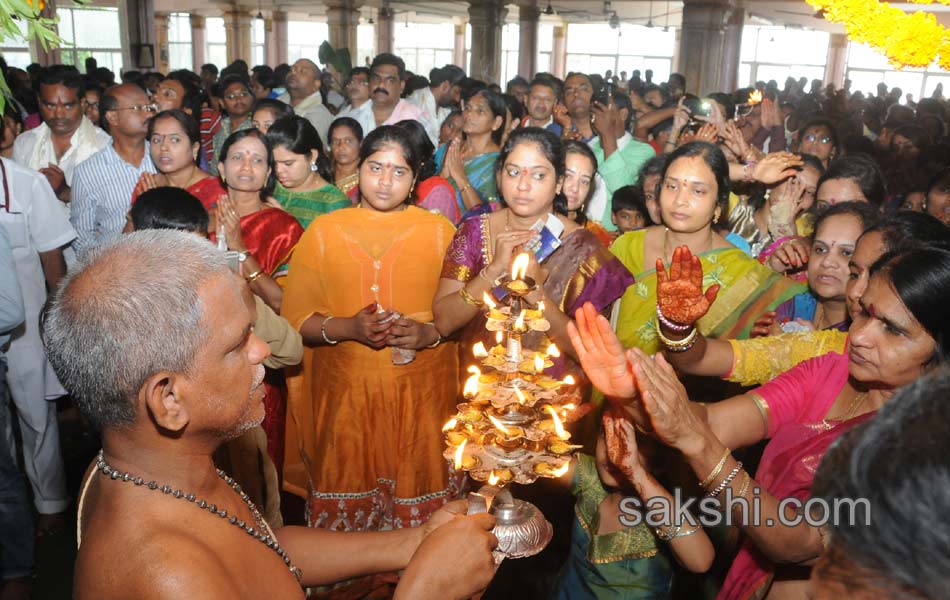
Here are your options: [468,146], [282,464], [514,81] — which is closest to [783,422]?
[282,464]

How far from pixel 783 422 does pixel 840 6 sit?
482cm

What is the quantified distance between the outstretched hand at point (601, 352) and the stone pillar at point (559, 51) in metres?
25.9

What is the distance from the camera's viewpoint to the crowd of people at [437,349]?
3.93ft

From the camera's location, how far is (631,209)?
4242 millimetres

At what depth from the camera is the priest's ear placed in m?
1.21

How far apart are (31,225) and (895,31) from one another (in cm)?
559

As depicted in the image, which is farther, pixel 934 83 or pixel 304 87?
pixel 934 83

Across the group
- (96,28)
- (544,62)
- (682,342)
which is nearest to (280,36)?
(96,28)

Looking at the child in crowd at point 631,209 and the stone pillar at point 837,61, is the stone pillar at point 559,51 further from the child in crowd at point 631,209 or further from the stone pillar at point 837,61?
the child in crowd at point 631,209

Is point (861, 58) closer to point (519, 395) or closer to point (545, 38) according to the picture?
point (545, 38)

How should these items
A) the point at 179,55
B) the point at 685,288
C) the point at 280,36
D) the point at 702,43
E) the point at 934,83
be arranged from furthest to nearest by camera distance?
1. the point at 934,83
2. the point at 179,55
3. the point at 280,36
4. the point at 702,43
5. the point at 685,288

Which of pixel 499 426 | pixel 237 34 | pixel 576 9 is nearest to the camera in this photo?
pixel 499 426

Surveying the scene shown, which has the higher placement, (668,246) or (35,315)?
(668,246)

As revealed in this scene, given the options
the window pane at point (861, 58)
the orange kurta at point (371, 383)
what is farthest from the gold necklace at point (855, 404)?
the window pane at point (861, 58)
